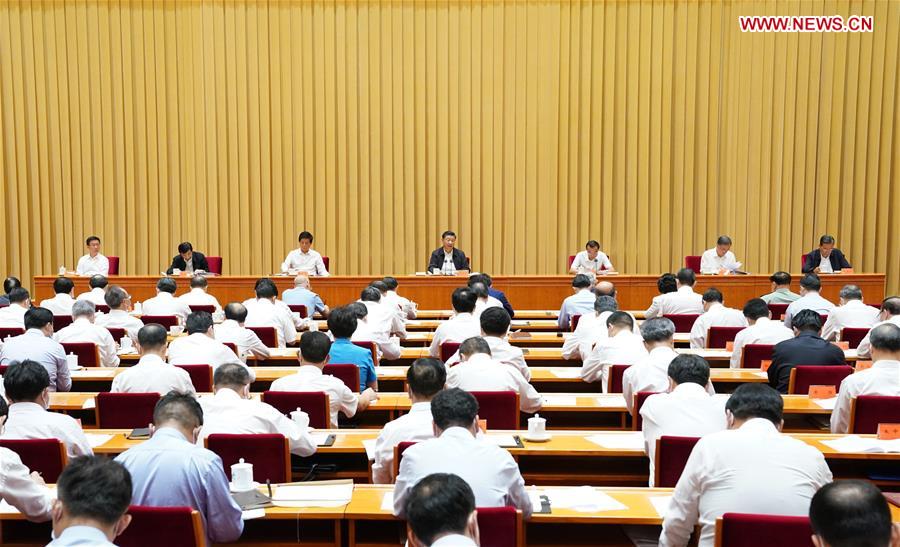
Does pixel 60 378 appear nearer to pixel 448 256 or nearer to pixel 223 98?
pixel 448 256

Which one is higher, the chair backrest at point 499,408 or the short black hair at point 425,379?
the short black hair at point 425,379

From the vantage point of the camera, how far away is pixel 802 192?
1334 centimetres

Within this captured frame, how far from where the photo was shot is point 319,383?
4.89 m

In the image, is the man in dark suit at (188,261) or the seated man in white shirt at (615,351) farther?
the man in dark suit at (188,261)

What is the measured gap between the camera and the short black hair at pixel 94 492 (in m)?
2.42

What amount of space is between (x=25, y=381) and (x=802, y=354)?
15.1 feet

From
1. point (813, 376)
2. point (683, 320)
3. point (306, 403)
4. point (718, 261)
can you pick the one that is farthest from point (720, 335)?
point (718, 261)

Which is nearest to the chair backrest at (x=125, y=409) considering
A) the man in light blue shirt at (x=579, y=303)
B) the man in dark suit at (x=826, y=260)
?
the man in light blue shirt at (x=579, y=303)

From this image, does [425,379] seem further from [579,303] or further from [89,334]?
[579,303]

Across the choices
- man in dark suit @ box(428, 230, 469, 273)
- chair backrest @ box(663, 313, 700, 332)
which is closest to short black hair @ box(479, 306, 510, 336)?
chair backrest @ box(663, 313, 700, 332)

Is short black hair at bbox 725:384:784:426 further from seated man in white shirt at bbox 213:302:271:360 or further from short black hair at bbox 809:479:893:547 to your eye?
seated man in white shirt at bbox 213:302:271:360

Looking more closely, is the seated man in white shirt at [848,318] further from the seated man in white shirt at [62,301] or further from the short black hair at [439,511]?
the seated man in white shirt at [62,301]

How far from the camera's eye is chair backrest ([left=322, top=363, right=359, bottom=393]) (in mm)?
5523

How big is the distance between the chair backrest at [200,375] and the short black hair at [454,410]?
2890 millimetres
